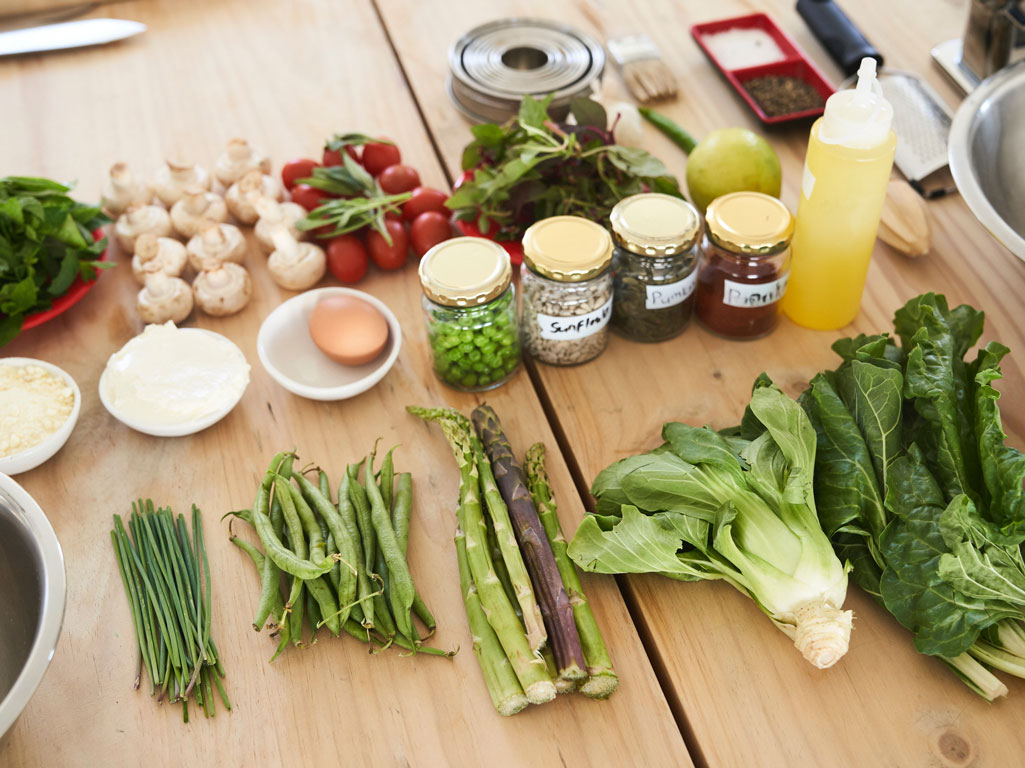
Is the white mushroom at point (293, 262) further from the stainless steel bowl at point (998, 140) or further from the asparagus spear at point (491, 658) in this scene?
the stainless steel bowl at point (998, 140)

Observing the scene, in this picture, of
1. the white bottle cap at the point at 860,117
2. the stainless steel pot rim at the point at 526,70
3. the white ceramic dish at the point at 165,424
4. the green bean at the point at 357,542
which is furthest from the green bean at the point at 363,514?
the stainless steel pot rim at the point at 526,70

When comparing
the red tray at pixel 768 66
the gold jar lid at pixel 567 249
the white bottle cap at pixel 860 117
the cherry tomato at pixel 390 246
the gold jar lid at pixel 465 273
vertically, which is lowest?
the cherry tomato at pixel 390 246

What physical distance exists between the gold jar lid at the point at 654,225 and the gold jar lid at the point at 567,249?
0.04 meters

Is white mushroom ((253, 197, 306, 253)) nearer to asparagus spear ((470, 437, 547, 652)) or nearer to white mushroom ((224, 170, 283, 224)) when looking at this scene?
white mushroom ((224, 170, 283, 224))

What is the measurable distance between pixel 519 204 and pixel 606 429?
38 centimetres

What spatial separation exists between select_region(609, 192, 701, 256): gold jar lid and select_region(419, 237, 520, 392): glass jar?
0.17m

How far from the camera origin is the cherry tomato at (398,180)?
156 cm

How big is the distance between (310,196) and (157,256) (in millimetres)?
275

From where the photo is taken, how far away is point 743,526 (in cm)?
101

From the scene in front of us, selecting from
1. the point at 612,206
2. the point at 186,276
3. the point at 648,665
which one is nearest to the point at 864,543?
the point at 648,665

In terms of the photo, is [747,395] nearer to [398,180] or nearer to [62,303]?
[398,180]

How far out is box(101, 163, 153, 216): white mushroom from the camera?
1.55 metres

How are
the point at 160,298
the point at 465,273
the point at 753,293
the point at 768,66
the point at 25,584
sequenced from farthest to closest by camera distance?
1. the point at 768,66
2. the point at 160,298
3. the point at 753,293
4. the point at 465,273
5. the point at 25,584

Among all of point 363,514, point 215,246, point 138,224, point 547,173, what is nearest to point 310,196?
point 215,246
